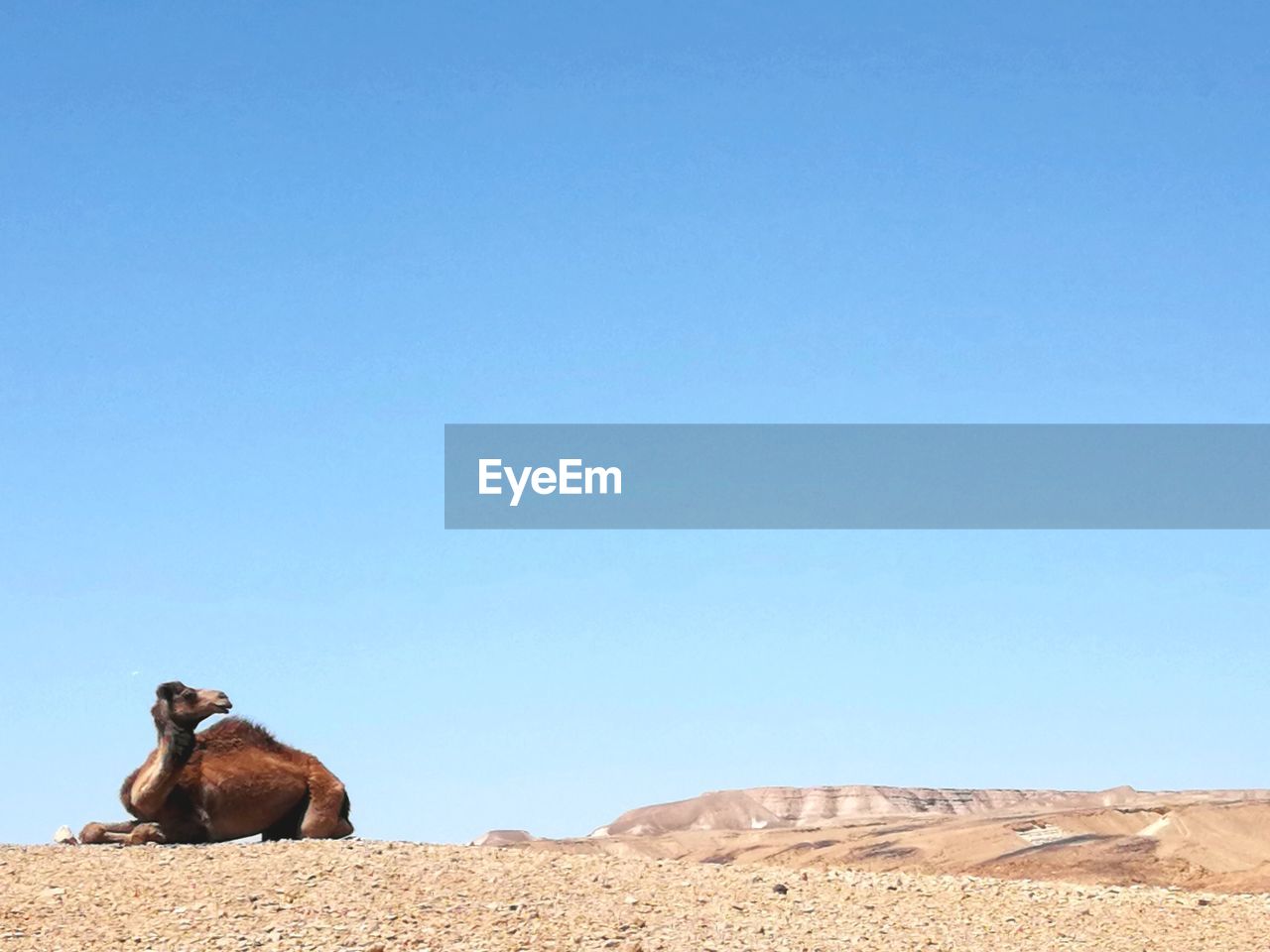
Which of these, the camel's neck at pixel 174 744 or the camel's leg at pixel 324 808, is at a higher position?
the camel's neck at pixel 174 744

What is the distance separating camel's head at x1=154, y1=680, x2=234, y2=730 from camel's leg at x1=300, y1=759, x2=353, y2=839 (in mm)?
1222

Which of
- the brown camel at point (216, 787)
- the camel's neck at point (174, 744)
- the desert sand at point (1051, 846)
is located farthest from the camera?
the desert sand at point (1051, 846)

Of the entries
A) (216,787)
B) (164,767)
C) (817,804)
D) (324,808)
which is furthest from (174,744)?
(817,804)

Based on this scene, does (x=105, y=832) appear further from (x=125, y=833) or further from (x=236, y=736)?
(x=236, y=736)

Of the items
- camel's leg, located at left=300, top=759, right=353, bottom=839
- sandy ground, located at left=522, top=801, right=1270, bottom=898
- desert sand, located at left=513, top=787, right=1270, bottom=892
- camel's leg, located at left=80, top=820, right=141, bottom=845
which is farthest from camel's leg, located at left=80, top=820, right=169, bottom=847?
sandy ground, located at left=522, top=801, right=1270, bottom=898

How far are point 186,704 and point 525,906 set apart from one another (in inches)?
167

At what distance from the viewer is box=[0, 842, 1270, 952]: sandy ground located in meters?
11.4

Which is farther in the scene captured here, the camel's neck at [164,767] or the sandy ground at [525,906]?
the camel's neck at [164,767]

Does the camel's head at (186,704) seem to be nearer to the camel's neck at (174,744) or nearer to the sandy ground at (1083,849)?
the camel's neck at (174,744)

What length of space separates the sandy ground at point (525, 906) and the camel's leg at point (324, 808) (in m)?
0.93

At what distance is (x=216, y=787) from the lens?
48.4 feet

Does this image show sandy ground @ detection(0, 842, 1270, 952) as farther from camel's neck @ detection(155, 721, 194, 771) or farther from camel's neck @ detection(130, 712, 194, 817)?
camel's neck @ detection(155, 721, 194, 771)

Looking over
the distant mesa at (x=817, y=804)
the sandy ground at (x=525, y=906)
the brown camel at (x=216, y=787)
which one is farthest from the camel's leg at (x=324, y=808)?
the distant mesa at (x=817, y=804)

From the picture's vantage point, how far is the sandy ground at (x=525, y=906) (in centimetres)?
1140
